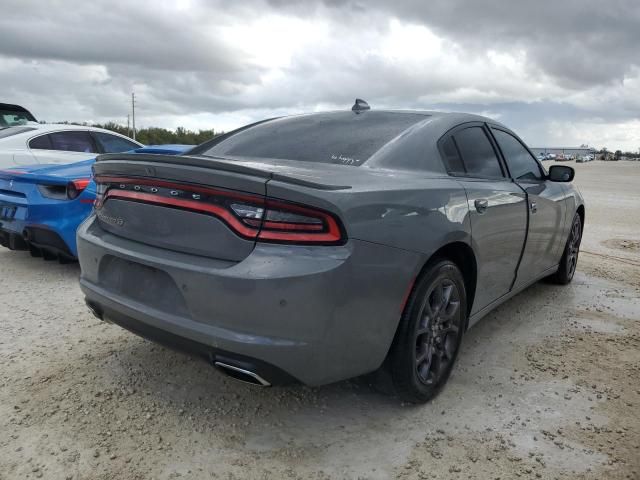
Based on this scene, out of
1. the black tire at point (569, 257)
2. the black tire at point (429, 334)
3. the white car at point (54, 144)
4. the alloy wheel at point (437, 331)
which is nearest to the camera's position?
the black tire at point (429, 334)

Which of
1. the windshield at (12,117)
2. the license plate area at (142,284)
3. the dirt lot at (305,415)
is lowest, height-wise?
the dirt lot at (305,415)

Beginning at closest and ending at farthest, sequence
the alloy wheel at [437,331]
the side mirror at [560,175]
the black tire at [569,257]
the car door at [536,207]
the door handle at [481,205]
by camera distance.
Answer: the alloy wheel at [437,331] → the door handle at [481,205] → the car door at [536,207] → the side mirror at [560,175] → the black tire at [569,257]

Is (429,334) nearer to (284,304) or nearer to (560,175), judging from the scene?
(284,304)

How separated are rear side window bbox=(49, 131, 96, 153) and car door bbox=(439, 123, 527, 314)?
233 inches

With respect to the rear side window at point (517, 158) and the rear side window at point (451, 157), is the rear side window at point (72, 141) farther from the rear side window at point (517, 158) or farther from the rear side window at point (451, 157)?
the rear side window at point (451, 157)

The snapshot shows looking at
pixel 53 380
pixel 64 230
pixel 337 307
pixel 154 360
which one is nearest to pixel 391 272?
pixel 337 307

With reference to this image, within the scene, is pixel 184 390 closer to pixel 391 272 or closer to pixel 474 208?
pixel 391 272

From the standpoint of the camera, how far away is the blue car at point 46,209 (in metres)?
4.59

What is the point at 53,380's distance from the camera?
280 centimetres

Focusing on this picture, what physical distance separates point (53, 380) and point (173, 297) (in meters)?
1.14

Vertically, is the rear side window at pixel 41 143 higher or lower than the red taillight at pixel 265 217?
higher

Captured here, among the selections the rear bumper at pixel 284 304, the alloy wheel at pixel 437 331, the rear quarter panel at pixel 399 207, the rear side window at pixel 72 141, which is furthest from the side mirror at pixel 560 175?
the rear side window at pixel 72 141

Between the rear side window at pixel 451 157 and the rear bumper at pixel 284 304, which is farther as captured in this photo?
the rear side window at pixel 451 157

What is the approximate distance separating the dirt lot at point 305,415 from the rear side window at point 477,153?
3.75 ft
